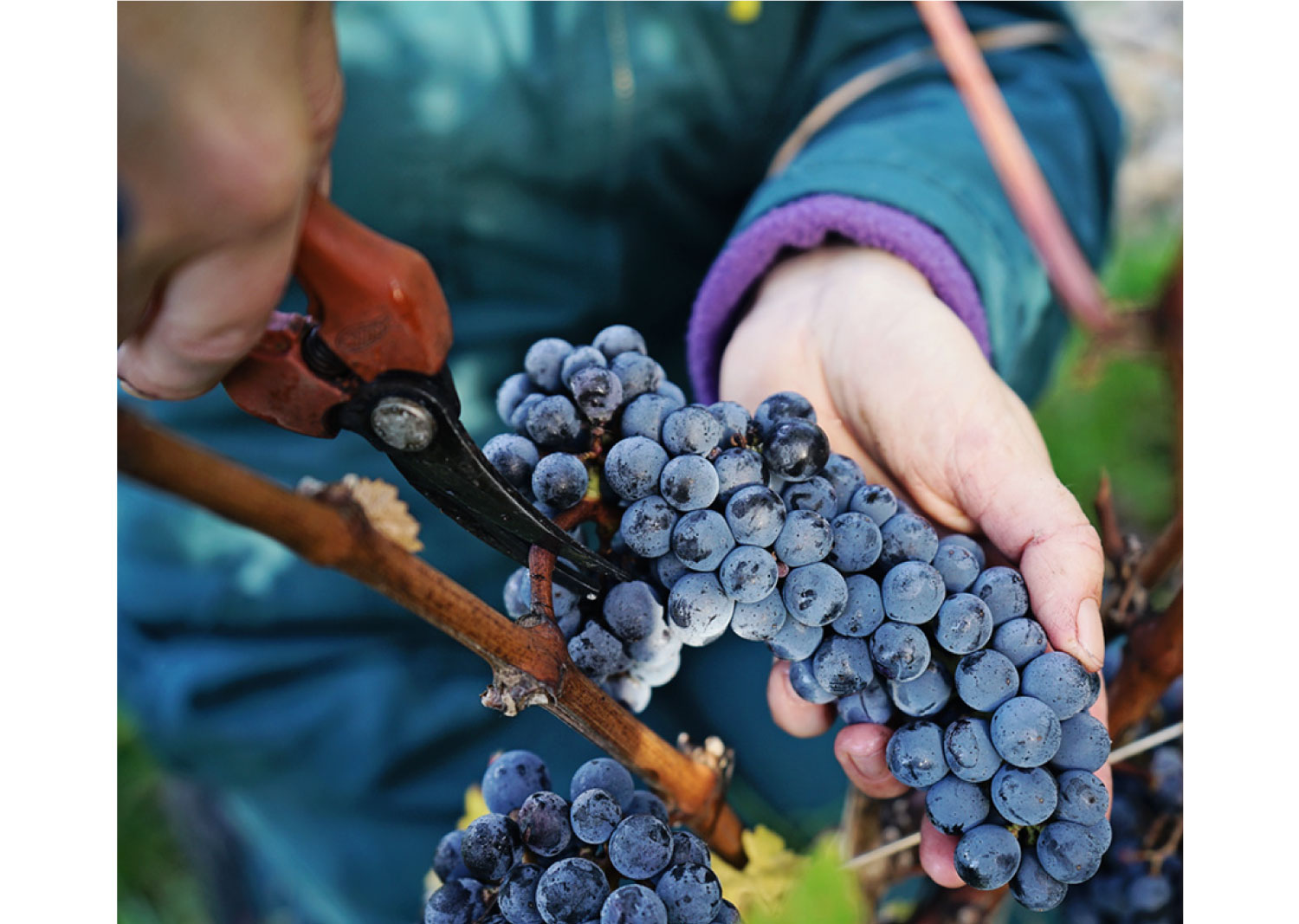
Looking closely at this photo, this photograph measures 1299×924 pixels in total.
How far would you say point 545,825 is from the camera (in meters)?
0.50

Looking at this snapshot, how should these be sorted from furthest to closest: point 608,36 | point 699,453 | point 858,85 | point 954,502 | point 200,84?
1. point 858,85
2. point 608,36
3. point 954,502
4. point 699,453
5. point 200,84

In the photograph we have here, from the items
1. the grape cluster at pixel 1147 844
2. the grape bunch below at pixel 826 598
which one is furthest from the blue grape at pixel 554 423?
the grape cluster at pixel 1147 844

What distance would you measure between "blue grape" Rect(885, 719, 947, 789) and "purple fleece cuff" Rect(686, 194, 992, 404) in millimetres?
309

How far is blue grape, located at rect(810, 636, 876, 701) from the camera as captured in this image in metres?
0.51

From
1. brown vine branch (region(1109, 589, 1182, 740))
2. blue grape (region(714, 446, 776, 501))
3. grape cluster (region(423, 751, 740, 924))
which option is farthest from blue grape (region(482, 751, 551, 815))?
brown vine branch (region(1109, 589, 1182, 740))

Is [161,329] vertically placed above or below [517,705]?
above

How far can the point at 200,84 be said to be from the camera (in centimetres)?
36

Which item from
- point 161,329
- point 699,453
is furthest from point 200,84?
point 699,453

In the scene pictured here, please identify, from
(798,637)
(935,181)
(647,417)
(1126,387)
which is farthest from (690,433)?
(1126,387)

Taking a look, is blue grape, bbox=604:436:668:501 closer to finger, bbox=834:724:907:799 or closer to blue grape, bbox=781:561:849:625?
blue grape, bbox=781:561:849:625

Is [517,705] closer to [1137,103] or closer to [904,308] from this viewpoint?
[904,308]

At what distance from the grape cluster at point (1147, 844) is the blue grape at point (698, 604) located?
355mm

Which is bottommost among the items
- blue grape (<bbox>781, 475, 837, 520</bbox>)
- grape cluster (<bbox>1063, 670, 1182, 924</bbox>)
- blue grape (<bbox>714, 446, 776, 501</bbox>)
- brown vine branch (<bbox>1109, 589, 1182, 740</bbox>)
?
grape cluster (<bbox>1063, 670, 1182, 924</bbox>)
